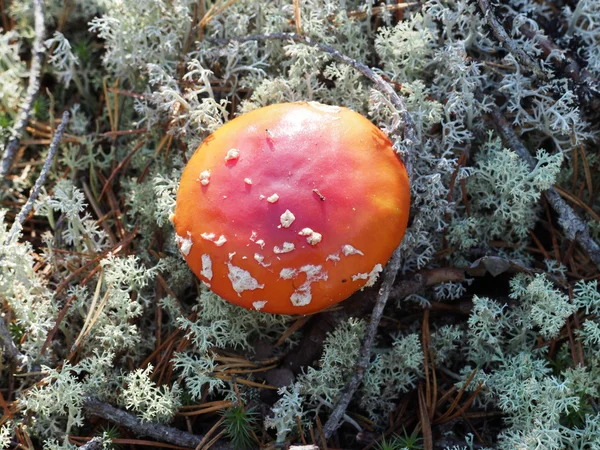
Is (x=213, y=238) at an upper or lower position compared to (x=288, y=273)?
upper

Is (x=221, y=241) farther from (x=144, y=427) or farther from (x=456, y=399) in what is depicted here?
(x=456, y=399)

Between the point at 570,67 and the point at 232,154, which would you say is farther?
the point at 570,67

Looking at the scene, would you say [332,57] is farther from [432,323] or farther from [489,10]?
[432,323]

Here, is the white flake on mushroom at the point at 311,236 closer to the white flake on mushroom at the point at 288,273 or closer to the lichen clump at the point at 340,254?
the lichen clump at the point at 340,254

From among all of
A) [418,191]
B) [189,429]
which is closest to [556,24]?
[418,191]

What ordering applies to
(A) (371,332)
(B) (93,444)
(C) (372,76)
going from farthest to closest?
(C) (372,76) → (A) (371,332) → (B) (93,444)

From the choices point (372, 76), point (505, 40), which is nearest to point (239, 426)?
point (372, 76)

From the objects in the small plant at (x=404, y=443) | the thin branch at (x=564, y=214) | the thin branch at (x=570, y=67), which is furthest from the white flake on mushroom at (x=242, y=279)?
the thin branch at (x=570, y=67)
